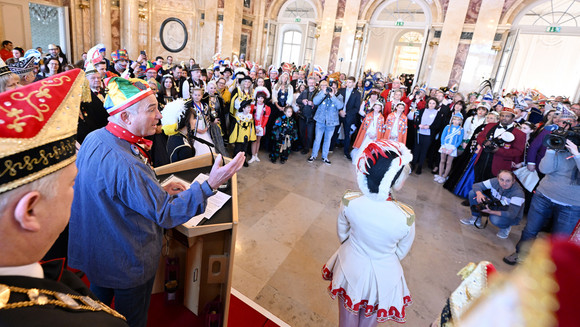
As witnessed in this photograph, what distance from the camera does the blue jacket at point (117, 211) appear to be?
1.48 m

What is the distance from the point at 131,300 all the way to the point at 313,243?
258 cm

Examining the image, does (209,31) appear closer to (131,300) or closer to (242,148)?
(242,148)

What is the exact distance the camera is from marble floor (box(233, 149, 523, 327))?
2.99 metres

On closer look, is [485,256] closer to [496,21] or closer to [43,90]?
[43,90]

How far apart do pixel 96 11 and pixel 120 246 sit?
586 inches

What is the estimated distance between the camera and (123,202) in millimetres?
1523

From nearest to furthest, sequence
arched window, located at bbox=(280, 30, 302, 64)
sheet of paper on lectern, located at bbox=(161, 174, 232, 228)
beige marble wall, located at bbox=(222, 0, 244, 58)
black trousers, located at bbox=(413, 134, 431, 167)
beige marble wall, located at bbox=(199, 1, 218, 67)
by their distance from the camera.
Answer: sheet of paper on lectern, located at bbox=(161, 174, 232, 228) < black trousers, located at bbox=(413, 134, 431, 167) < beige marble wall, located at bbox=(222, 0, 244, 58) < beige marble wall, located at bbox=(199, 1, 218, 67) < arched window, located at bbox=(280, 30, 302, 64)

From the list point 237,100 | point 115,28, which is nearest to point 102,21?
point 115,28

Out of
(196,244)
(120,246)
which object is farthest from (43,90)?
(196,244)

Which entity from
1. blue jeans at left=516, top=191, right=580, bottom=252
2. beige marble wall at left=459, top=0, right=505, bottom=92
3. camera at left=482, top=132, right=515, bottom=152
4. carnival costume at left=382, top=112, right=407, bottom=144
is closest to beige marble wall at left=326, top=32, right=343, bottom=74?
beige marble wall at left=459, top=0, right=505, bottom=92

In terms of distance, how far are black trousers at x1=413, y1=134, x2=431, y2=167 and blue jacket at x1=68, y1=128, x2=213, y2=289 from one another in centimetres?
638

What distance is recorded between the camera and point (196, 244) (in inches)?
85.2

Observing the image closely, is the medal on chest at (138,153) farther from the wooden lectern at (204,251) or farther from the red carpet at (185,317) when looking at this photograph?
the red carpet at (185,317)

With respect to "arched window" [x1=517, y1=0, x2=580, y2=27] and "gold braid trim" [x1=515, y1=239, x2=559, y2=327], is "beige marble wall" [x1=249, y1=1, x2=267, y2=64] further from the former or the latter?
"gold braid trim" [x1=515, y1=239, x2=559, y2=327]
